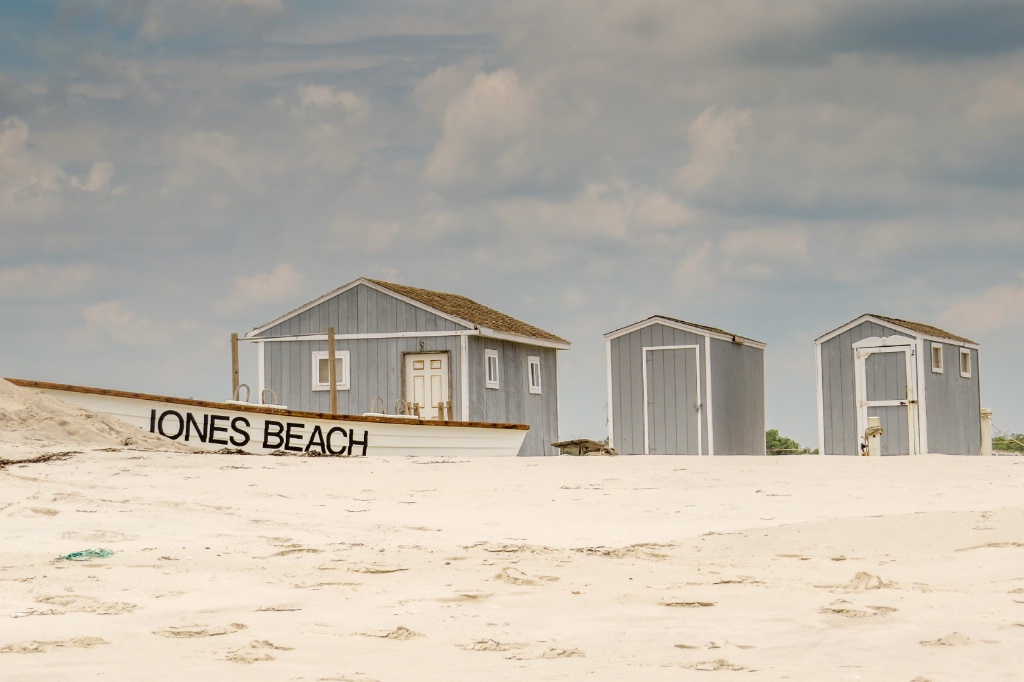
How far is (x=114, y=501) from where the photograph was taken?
1107 centimetres

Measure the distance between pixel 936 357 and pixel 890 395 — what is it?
1493 millimetres

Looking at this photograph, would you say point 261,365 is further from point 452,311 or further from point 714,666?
point 714,666

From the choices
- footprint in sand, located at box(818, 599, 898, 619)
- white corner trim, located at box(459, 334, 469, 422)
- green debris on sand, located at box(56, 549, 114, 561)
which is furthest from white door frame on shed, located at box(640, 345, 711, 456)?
footprint in sand, located at box(818, 599, 898, 619)

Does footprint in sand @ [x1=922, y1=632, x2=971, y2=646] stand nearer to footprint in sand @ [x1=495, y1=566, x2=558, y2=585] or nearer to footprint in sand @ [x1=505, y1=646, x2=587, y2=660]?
footprint in sand @ [x1=505, y1=646, x2=587, y2=660]

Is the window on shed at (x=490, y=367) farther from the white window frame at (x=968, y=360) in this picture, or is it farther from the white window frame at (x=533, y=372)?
the white window frame at (x=968, y=360)

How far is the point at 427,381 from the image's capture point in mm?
28172

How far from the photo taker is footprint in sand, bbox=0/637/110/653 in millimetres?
5707

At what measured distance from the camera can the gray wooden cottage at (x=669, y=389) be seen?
26797 mm

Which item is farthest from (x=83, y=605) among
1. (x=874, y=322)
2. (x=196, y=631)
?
(x=874, y=322)

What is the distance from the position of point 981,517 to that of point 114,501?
765 centimetres

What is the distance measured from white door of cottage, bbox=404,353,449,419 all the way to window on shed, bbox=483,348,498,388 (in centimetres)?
121

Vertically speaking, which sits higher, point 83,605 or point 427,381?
point 427,381

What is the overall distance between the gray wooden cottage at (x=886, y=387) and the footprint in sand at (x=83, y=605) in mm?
20651

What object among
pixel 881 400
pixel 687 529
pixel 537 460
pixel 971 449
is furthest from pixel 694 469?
pixel 971 449
